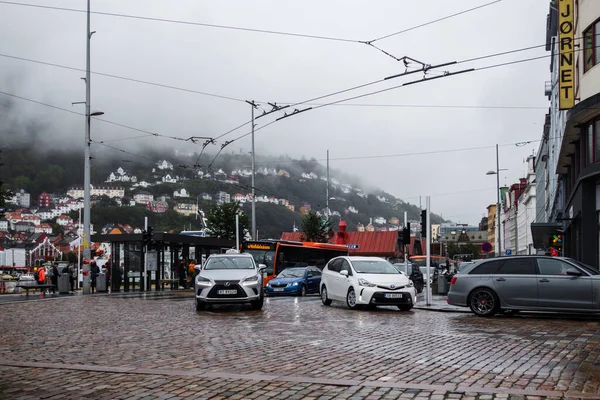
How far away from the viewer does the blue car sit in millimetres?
29547

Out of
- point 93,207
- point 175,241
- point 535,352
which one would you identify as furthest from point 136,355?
point 93,207

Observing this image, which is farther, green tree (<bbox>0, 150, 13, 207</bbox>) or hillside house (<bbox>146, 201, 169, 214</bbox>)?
hillside house (<bbox>146, 201, 169, 214</bbox>)

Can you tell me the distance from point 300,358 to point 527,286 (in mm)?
9284

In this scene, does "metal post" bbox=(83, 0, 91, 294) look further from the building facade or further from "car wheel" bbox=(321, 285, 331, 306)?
the building facade

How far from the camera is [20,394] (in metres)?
7.01

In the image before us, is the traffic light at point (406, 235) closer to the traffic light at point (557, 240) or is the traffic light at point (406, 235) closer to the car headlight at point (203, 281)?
the car headlight at point (203, 281)

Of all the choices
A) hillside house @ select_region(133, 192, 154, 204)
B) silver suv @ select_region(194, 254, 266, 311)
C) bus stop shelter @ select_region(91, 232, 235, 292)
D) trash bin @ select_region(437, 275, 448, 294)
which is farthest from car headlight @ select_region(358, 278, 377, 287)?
hillside house @ select_region(133, 192, 154, 204)

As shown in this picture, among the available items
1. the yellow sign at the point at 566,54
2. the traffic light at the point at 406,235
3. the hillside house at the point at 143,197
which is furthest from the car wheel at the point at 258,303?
the hillside house at the point at 143,197

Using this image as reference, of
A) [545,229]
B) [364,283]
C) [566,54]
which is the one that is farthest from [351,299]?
[545,229]

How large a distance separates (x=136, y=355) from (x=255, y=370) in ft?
7.56

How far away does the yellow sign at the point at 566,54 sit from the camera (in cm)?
2527

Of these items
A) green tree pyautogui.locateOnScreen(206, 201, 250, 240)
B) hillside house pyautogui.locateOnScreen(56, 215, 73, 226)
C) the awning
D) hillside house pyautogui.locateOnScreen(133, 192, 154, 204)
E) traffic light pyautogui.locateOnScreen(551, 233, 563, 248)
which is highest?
hillside house pyautogui.locateOnScreen(133, 192, 154, 204)

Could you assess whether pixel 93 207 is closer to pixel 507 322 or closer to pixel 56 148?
pixel 56 148

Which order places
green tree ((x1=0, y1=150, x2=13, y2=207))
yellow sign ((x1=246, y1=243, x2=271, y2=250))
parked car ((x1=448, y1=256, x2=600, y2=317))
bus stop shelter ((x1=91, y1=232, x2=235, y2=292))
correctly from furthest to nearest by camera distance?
yellow sign ((x1=246, y1=243, x2=271, y2=250)) → bus stop shelter ((x1=91, y1=232, x2=235, y2=292)) → green tree ((x1=0, y1=150, x2=13, y2=207)) → parked car ((x1=448, y1=256, x2=600, y2=317))
